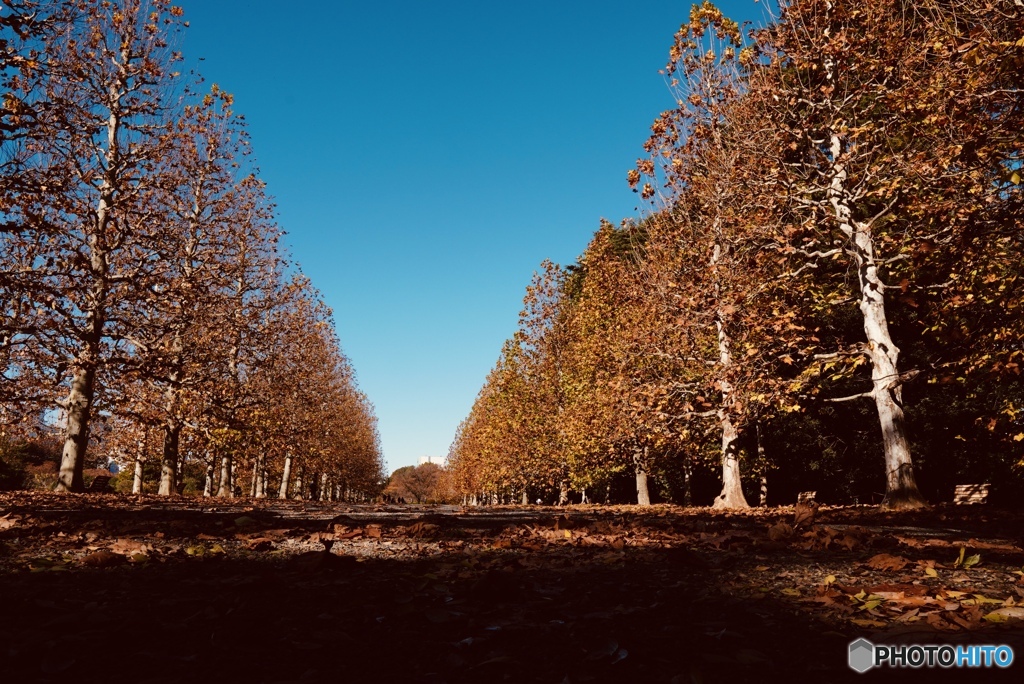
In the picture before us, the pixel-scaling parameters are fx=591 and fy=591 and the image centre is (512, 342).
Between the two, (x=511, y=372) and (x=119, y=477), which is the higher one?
(x=511, y=372)

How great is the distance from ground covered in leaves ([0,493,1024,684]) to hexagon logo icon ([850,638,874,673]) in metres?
0.05

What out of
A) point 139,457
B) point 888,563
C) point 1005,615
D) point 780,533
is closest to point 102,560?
point 1005,615

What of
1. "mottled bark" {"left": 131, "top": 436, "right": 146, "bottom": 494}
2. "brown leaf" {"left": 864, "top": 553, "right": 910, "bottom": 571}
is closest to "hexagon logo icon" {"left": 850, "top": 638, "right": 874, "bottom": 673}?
"brown leaf" {"left": 864, "top": 553, "right": 910, "bottom": 571}

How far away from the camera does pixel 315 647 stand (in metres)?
2.29

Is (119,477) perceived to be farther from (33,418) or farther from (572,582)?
(572,582)

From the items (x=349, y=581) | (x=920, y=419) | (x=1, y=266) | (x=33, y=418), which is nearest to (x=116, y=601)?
(x=349, y=581)

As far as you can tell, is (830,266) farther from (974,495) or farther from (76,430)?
(76,430)

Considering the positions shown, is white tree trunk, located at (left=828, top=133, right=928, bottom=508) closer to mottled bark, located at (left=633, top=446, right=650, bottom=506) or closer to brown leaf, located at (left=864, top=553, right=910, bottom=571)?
brown leaf, located at (left=864, top=553, right=910, bottom=571)

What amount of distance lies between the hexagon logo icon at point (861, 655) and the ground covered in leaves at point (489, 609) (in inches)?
1.8

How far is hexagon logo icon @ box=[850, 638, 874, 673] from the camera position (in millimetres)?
2094

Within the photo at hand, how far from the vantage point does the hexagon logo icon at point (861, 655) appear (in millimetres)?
2094

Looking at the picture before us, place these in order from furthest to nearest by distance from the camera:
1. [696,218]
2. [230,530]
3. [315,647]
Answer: [696,218] < [230,530] < [315,647]

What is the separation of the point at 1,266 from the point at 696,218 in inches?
683

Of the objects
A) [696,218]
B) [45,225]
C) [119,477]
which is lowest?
[119,477]
